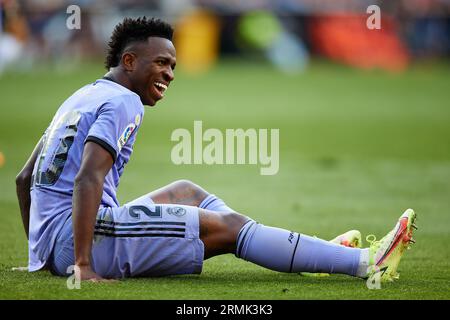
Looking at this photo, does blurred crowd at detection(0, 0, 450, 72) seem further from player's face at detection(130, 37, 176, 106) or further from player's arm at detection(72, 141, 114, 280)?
player's arm at detection(72, 141, 114, 280)

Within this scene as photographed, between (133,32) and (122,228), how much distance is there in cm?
128

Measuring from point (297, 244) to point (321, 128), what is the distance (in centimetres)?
1179

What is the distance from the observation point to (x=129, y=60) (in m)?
5.96

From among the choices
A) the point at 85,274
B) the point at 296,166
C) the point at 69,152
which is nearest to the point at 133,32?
the point at 69,152

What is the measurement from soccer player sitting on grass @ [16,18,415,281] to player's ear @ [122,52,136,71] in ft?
0.30

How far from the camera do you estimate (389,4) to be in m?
29.4

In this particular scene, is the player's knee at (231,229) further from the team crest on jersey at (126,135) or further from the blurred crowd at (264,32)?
the blurred crowd at (264,32)

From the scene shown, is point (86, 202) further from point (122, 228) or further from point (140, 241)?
point (140, 241)

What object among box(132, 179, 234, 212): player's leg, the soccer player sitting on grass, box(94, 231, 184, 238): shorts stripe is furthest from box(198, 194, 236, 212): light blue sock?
box(94, 231, 184, 238): shorts stripe

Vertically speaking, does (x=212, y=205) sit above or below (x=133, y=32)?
below

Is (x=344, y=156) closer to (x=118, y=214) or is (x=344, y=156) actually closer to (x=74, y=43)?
(x=118, y=214)

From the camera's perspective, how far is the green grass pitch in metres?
5.66

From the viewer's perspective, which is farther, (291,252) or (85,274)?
(291,252)

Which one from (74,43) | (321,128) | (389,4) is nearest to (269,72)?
(389,4)
